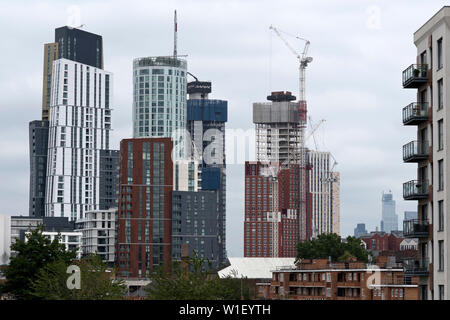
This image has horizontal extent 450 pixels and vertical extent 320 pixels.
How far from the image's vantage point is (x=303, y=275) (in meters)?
197

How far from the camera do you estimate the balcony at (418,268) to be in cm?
8294

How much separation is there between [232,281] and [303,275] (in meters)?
15.2

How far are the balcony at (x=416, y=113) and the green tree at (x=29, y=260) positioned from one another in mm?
40298

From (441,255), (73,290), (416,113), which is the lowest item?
(73,290)

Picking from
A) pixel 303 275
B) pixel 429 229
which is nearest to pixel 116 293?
pixel 429 229

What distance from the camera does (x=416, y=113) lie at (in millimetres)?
87625

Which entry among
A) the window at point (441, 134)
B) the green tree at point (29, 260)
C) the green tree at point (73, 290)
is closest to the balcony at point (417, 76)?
the window at point (441, 134)

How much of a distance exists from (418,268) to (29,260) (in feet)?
146

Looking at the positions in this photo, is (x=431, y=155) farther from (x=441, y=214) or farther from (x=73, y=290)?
(x=73, y=290)

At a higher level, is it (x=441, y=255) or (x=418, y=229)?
(x=418, y=229)

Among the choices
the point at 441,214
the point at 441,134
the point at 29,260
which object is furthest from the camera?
the point at 29,260

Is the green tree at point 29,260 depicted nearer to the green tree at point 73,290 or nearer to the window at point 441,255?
the green tree at point 73,290

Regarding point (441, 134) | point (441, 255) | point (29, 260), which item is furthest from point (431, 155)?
point (29, 260)

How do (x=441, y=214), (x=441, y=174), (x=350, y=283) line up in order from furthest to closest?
(x=350, y=283) < (x=441, y=174) < (x=441, y=214)
